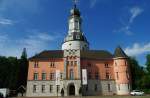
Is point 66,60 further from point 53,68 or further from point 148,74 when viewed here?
point 148,74

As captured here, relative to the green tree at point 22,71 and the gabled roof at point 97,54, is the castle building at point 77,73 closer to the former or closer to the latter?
the gabled roof at point 97,54

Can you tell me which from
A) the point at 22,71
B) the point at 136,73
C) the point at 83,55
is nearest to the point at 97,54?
the point at 83,55

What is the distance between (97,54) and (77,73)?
1010 centimetres

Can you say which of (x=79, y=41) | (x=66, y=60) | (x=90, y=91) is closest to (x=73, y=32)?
(x=79, y=41)

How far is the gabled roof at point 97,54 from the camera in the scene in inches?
2789

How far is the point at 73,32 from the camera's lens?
86.2 m

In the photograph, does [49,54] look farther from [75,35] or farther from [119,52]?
[119,52]

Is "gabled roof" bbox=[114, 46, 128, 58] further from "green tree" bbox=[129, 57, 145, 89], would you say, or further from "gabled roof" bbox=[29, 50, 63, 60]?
"gabled roof" bbox=[29, 50, 63, 60]

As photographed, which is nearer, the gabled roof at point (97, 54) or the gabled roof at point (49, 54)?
the gabled roof at point (49, 54)

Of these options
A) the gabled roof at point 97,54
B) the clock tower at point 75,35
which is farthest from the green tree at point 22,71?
the gabled roof at point 97,54

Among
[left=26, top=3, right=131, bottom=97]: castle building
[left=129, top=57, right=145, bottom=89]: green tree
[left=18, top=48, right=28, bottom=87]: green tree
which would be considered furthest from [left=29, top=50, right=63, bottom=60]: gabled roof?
[left=129, top=57, right=145, bottom=89]: green tree

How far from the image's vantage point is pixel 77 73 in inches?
2628

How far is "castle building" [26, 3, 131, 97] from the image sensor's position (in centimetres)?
6619

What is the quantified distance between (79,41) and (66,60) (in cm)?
1739
